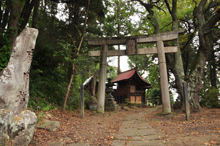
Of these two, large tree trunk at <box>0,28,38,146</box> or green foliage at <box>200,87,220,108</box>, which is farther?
green foliage at <box>200,87,220,108</box>

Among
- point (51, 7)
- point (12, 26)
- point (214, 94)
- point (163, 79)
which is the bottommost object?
point (214, 94)

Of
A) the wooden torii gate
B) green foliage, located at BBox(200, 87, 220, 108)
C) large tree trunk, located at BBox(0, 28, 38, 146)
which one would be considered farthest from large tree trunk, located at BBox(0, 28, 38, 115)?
green foliage, located at BBox(200, 87, 220, 108)

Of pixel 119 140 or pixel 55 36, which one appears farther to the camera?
pixel 55 36

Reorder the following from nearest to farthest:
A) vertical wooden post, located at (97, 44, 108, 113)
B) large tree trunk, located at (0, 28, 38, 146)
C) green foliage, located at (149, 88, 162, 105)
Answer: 1. large tree trunk, located at (0, 28, 38, 146)
2. vertical wooden post, located at (97, 44, 108, 113)
3. green foliage, located at (149, 88, 162, 105)

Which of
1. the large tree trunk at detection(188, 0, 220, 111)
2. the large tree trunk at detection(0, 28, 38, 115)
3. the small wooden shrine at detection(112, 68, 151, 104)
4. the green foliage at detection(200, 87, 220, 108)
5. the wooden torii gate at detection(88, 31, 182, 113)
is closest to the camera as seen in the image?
the large tree trunk at detection(0, 28, 38, 115)

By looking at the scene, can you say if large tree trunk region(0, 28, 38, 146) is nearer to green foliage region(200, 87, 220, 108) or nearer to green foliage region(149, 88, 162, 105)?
green foliage region(200, 87, 220, 108)

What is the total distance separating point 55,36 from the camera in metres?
9.84

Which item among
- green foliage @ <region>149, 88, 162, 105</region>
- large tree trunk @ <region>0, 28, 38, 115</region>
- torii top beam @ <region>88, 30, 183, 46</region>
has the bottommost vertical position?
green foliage @ <region>149, 88, 162, 105</region>

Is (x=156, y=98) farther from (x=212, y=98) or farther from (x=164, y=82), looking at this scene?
(x=164, y=82)

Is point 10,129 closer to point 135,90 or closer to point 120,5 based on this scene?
point 120,5

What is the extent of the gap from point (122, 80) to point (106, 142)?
1488cm

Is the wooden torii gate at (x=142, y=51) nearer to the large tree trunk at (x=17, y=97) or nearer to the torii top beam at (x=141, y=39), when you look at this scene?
the torii top beam at (x=141, y=39)

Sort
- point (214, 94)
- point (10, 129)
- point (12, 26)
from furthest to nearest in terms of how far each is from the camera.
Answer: point (214, 94)
point (12, 26)
point (10, 129)

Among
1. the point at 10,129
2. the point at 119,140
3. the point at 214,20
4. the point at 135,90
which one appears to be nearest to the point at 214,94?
the point at 214,20
